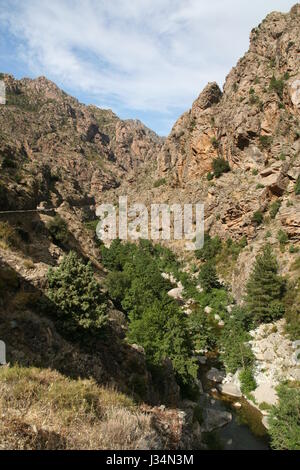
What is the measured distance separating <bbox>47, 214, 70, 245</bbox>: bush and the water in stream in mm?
26175

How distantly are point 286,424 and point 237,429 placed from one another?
6163mm

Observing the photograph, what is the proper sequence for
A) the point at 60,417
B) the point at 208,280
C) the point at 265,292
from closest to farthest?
the point at 60,417 < the point at 265,292 < the point at 208,280

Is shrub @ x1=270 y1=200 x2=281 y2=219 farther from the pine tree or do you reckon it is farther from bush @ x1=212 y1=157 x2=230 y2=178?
bush @ x1=212 y1=157 x2=230 y2=178

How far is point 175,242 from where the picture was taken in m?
83.5

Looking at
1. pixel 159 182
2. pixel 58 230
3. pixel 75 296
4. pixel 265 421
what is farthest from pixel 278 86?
pixel 75 296

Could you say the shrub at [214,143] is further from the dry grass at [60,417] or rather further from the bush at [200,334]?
the dry grass at [60,417]

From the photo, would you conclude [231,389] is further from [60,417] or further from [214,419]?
[60,417]

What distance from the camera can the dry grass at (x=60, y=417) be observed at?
6.14 metres

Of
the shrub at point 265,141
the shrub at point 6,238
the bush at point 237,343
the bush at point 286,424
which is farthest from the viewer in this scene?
the shrub at point 265,141

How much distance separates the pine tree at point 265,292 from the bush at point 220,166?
128ft

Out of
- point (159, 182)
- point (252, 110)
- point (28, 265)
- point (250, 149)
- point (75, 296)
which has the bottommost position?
point (75, 296)

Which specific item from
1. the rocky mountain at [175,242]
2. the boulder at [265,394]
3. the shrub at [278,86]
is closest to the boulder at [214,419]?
the rocky mountain at [175,242]

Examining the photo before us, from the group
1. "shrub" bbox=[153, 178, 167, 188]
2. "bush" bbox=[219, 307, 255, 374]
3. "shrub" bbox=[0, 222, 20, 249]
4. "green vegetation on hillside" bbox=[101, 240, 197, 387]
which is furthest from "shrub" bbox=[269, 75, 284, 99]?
"shrub" bbox=[0, 222, 20, 249]
